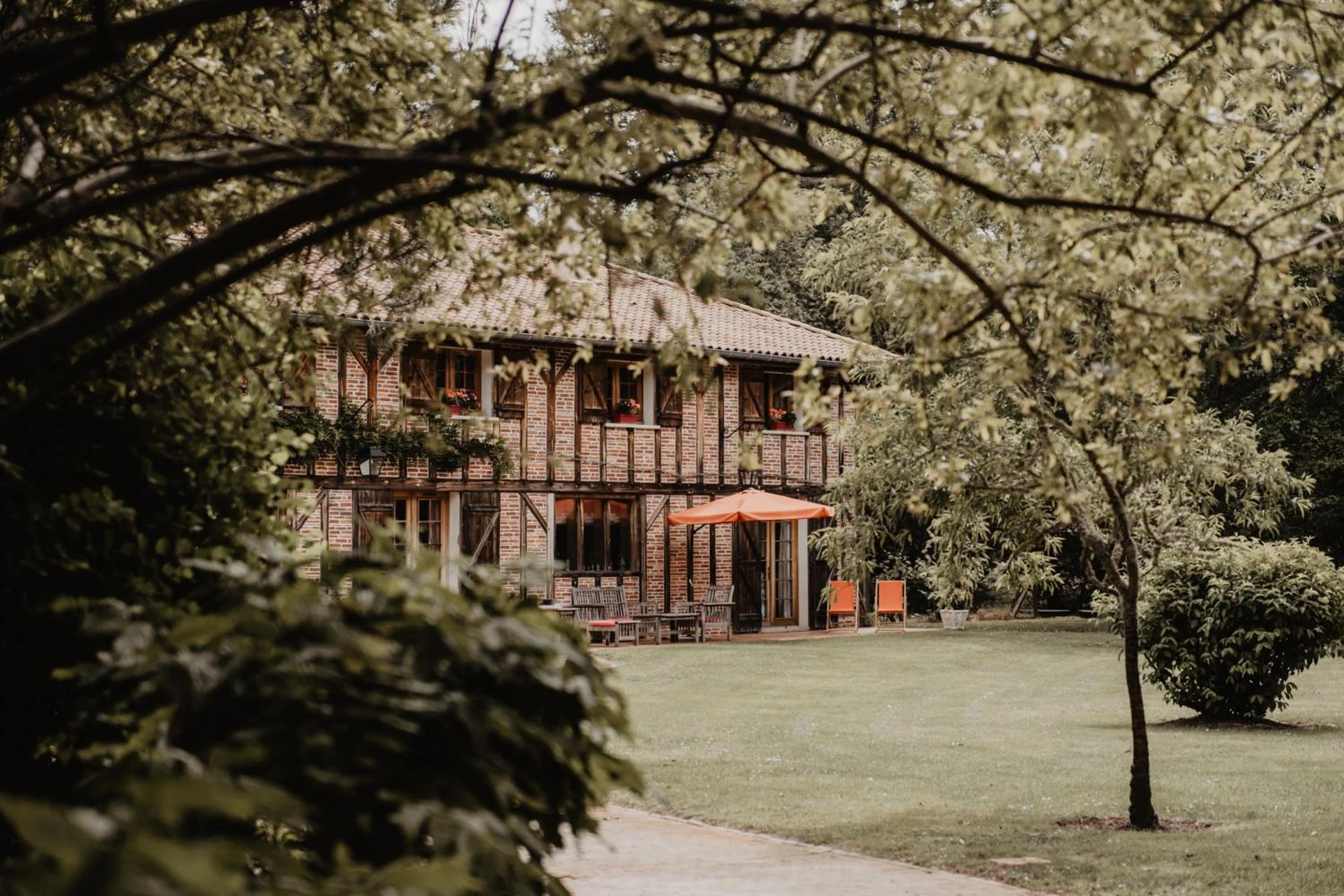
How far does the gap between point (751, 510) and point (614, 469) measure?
3086mm

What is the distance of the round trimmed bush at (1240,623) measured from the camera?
14.9 m

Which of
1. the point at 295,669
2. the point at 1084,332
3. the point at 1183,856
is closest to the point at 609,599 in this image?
the point at 1183,856

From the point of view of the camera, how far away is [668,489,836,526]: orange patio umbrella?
27609mm

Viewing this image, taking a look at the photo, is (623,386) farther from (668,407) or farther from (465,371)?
(465,371)

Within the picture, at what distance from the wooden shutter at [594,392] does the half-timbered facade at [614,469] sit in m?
0.02

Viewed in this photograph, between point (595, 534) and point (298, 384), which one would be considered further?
point (595, 534)

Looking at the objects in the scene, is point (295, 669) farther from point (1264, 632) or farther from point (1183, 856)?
point (1264, 632)

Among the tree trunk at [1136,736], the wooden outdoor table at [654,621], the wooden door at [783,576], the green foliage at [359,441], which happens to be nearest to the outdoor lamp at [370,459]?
the green foliage at [359,441]

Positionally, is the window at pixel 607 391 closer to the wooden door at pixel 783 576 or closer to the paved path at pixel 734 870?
the wooden door at pixel 783 576

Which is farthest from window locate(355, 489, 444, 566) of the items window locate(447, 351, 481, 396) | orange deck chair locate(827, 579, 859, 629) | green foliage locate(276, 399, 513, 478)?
orange deck chair locate(827, 579, 859, 629)

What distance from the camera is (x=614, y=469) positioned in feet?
95.8

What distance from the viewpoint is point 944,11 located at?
5.09 metres

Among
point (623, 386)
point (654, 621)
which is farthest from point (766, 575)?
point (623, 386)

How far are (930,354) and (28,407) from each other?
280 cm
